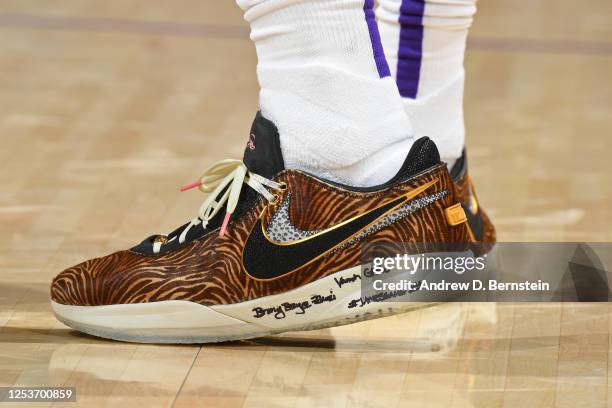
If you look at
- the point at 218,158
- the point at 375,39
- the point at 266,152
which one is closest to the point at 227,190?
the point at 266,152

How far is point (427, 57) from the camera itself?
1188mm

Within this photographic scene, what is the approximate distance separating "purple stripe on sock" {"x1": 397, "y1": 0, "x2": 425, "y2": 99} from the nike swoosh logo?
223mm

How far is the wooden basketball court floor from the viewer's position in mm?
938

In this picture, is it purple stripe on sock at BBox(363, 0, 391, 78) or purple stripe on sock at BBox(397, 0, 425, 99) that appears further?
purple stripe on sock at BBox(397, 0, 425, 99)

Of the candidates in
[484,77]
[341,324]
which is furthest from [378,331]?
[484,77]

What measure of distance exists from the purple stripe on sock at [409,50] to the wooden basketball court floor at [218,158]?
0.23 m

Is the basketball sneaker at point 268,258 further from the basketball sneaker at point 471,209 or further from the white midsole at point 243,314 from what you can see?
the basketball sneaker at point 471,209

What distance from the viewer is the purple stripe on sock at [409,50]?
118cm

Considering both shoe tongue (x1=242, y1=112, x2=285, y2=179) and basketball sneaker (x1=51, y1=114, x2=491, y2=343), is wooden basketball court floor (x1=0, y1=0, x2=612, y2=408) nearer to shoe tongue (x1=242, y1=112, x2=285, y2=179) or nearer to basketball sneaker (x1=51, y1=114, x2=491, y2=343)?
basketball sneaker (x1=51, y1=114, x2=491, y2=343)

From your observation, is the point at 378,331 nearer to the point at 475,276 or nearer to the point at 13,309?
the point at 475,276

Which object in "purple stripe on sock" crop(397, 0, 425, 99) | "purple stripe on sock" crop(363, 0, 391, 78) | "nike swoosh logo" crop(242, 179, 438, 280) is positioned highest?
"purple stripe on sock" crop(363, 0, 391, 78)

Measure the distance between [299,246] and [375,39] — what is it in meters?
0.19

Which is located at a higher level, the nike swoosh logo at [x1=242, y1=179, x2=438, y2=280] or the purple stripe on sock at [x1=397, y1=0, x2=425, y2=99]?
the purple stripe on sock at [x1=397, y1=0, x2=425, y2=99]

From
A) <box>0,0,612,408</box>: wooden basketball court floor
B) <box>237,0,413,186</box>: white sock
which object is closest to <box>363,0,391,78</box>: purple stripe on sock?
<box>237,0,413,186</box>: white sock
